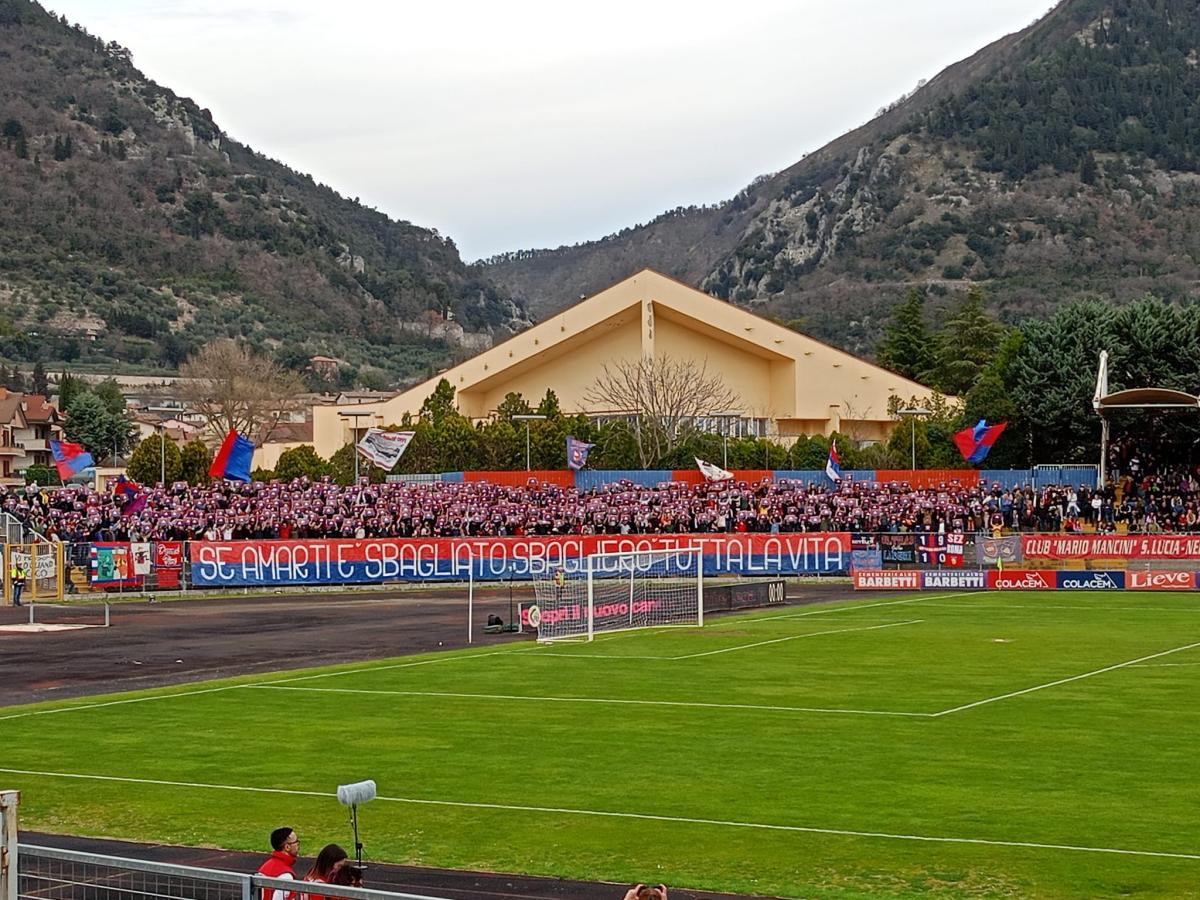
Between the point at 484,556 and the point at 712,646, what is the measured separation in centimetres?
2678

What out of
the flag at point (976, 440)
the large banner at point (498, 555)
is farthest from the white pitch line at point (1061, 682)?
the flag at point (976, 440)

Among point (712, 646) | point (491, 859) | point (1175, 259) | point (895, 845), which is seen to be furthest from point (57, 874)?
point (1175, 259)

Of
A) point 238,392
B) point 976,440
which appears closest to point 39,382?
point 238,392

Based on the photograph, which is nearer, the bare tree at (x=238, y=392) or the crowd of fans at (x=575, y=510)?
the crowd of fans at (x=575, y=510)

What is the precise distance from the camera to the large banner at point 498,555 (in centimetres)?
6450

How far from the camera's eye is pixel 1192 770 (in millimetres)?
21453

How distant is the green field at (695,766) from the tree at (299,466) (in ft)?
170

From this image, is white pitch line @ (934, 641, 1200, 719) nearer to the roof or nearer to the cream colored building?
the cream colored building

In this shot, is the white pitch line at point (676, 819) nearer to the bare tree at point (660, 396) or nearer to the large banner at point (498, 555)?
the large banner at point (498, 555)

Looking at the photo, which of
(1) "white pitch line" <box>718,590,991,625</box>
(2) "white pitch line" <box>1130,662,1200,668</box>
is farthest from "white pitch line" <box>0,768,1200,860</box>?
(1) "white pitch line" <box>718,590,991,625</box>

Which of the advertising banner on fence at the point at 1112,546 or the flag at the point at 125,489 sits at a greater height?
the flag at the point at 125,489

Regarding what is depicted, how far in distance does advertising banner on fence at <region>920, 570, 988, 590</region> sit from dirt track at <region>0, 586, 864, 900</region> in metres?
3.32

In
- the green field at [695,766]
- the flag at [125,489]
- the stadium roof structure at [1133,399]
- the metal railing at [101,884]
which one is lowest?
the green field at [695,766]

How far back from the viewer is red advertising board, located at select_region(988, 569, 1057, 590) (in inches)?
2430
